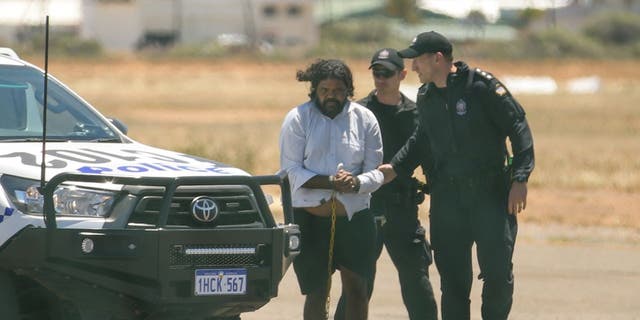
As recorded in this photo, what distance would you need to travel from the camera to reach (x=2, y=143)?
855 cm

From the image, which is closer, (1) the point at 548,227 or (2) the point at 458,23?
(1) the point at 548,227

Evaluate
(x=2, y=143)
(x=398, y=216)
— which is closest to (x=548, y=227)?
(x=398, y=216)

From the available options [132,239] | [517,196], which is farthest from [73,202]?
[517,196]

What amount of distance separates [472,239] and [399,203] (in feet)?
3.04

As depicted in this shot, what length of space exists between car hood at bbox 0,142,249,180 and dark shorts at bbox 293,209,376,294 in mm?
740

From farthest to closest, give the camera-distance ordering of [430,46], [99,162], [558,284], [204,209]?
[558,284]
[430,46]
[99,162]
[204,209]

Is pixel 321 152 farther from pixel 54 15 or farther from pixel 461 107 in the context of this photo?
pixel 54 15

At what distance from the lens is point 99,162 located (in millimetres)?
8258

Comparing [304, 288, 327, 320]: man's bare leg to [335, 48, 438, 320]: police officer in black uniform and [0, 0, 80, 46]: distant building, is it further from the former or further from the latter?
[0, 0, 80, 46]: distant building

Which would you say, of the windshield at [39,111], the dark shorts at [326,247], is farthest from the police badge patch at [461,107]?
the windshield at [39,111]

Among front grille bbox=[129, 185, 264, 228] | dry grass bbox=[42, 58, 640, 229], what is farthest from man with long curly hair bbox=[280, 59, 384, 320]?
dry grass bbox=[42, 58, 640, 229]

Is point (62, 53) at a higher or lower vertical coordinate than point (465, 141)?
lower

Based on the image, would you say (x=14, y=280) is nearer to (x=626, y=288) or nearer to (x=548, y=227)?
(x=626, y=288)

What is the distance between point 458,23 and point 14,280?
304 feet
